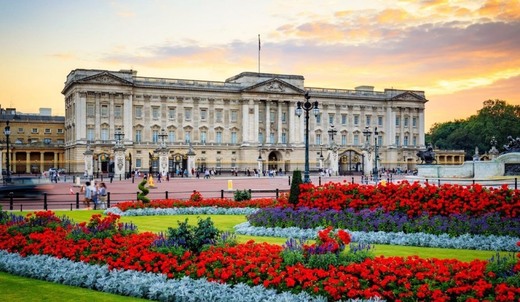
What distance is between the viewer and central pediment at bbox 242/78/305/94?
102 meters

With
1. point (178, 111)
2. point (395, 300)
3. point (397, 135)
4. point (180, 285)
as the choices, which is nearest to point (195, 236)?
point (180, 285)

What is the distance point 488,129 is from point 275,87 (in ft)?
165

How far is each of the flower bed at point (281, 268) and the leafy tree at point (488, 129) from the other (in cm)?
11988

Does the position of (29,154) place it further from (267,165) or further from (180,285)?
(180,285)

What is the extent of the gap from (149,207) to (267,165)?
245 feet

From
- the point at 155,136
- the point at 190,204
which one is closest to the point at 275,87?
the point at 155,136

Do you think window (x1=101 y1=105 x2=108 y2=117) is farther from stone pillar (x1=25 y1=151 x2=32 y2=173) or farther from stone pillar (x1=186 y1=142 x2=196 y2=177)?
stone pillar (x1=186 y1=142 x2=196 y2=177)

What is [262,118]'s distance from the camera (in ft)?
341

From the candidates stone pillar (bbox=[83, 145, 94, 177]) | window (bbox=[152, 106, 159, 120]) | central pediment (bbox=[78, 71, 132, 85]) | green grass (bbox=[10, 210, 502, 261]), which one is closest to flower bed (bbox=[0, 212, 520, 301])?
green grass (bbox=[10, 210, 502, 261])

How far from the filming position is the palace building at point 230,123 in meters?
89.9

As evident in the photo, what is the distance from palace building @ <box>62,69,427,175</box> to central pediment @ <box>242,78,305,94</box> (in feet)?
0.57

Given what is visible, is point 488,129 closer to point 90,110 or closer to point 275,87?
point 275,87

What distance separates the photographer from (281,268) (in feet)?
36.9

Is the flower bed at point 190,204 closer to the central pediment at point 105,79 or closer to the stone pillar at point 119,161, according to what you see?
the stone pillar at point 119,161
